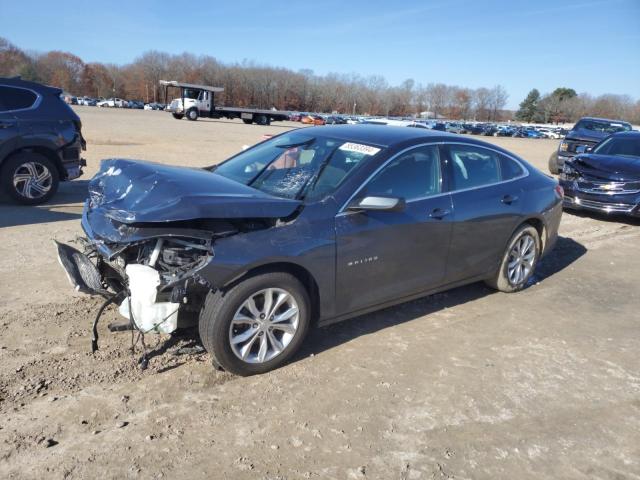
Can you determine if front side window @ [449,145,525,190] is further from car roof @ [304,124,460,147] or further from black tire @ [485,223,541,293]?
black tire @ [485,223,541,293]

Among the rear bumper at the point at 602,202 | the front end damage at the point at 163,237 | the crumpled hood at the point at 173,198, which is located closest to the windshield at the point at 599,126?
the rear bumper at the point at 602,202

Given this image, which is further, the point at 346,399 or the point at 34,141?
the point at 34,141

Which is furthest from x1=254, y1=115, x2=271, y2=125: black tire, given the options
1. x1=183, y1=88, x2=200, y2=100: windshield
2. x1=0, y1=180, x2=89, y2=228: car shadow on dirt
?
x1=0, y1=180, x2=89, y2=228: car shadow on dirt

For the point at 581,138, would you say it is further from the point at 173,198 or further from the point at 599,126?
the point at 173,198

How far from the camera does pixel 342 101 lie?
131875 mm

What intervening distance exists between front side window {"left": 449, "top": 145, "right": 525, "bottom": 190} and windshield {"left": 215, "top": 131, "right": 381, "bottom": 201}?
941 mm

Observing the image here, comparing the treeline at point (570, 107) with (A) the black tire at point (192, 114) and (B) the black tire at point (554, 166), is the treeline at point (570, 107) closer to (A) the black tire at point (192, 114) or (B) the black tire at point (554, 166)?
Result: (A) the black tire at point (192, 114)

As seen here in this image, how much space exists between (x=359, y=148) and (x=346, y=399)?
2021mm

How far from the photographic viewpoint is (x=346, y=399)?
11.1 ft

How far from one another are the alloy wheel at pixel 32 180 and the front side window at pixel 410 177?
6.39 metres

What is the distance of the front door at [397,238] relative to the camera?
152 inches

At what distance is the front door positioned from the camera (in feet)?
12.6

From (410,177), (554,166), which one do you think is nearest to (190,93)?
Result: (554,166)

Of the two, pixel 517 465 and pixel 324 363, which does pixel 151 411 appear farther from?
pixel 517 465
